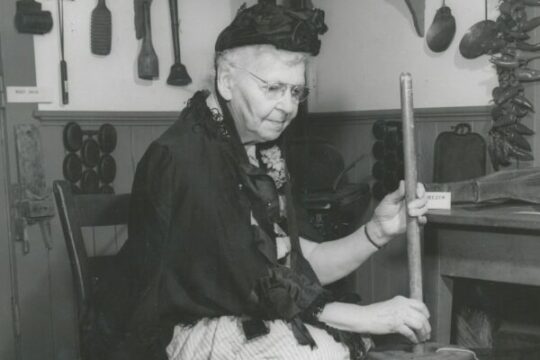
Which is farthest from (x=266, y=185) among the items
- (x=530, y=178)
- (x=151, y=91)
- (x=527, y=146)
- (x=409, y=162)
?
(x=151, y=91)

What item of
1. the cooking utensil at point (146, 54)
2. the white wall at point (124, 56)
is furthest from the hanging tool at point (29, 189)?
the cooking utensil at point (146, 54)

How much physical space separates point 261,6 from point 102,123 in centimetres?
190

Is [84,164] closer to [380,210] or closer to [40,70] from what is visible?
[40,70]

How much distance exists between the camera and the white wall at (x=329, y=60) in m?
3.07

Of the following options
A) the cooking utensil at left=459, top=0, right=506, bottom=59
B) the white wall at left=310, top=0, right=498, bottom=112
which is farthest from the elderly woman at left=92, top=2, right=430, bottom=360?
the white wall at left=310, top=0, right=498, bottom=112

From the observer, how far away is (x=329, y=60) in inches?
146

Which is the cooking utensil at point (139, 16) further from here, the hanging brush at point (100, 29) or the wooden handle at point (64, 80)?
the wooden handle at point (64, 80)

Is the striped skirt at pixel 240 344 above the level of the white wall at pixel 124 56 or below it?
below

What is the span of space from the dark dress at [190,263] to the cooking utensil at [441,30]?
1.81 meters

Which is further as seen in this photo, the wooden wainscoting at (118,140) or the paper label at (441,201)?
the wooden wainscoting at (118,140)

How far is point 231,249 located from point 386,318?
14.1 inches

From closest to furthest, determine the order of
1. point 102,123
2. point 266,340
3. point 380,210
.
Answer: point 266,340 → point 380,210 → point 102,123

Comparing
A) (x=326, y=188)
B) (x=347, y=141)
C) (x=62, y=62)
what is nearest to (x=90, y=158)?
(x=62, y=62)

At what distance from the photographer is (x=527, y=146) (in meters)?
2.70
